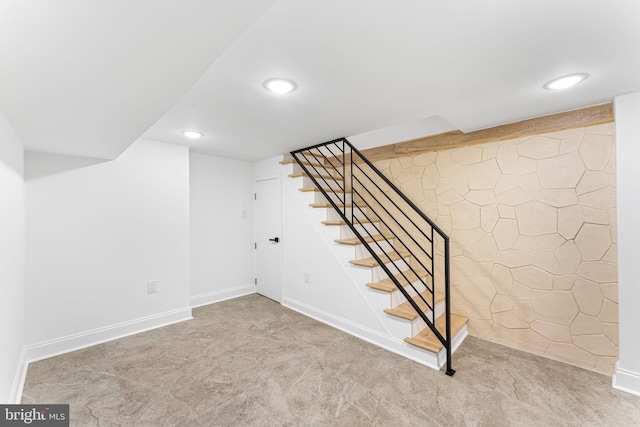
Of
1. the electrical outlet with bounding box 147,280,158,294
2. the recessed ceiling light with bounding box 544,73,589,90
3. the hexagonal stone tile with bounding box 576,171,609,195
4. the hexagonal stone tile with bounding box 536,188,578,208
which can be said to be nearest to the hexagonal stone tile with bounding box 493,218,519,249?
the hexagonal stone tile with bounding box 536,188,578,208

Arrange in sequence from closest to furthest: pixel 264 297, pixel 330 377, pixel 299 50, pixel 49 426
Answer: pixel 299 50, pixel 49 426, pixel 330 377, pixel 264 297

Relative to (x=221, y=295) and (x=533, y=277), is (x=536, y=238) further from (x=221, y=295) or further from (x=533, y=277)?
(x=221, y=295)

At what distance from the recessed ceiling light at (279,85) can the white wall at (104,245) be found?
2134 millimetres

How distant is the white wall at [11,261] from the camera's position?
166cm

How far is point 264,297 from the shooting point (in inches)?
171

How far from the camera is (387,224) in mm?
3629

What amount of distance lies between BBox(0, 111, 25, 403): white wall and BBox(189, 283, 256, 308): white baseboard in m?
1.77

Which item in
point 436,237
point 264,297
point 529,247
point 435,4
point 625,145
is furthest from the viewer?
point 264,297

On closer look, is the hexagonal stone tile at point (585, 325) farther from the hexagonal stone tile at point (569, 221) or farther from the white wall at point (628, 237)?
the hexagonal stone tile at point (569, 221)

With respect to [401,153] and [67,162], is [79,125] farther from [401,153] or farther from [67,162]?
[401,153]

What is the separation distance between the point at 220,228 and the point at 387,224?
2.50 meters

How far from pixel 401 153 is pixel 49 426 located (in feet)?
12.4

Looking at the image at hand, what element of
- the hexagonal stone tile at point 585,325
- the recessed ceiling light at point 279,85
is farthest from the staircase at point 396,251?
the recessed ceiling light at point 279,85

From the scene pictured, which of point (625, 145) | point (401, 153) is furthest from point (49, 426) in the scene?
point (625, 145)
